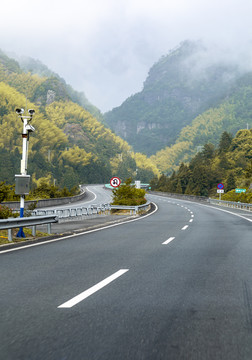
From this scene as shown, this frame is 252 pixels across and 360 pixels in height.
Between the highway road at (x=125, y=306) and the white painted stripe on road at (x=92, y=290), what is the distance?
0.04 feet

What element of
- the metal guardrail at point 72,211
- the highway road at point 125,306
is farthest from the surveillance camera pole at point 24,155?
the metal guardrail at point 72,211

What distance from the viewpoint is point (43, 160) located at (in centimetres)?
13538

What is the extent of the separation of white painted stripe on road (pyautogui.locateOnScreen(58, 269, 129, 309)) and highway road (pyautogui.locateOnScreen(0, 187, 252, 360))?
12 millimetres

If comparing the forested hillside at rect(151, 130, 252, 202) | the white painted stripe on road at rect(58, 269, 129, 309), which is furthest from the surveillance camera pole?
the forested hillside at rect(151, 130, 252, 202)

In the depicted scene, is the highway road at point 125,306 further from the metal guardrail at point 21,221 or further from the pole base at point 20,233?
the pole base at point 20,233

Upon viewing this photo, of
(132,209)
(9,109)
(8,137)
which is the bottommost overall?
(132,209)

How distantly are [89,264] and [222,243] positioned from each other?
5.12m

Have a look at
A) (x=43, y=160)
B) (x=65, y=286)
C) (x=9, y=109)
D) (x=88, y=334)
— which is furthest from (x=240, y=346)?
(x=9, y=109)

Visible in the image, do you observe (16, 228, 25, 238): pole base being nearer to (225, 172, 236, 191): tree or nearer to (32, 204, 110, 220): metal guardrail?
(32, 204, 110, 220): metal guardrail

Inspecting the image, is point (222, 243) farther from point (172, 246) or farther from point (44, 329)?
point (44, 329)

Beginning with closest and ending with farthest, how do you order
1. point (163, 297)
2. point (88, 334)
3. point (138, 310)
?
1. point (88, 334)
2. point (138, 310)
3. point (163, 297)

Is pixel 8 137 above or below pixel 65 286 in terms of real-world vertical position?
above

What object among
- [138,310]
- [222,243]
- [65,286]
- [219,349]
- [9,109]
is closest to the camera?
[219,349]

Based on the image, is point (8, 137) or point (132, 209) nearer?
point (132, 209)
